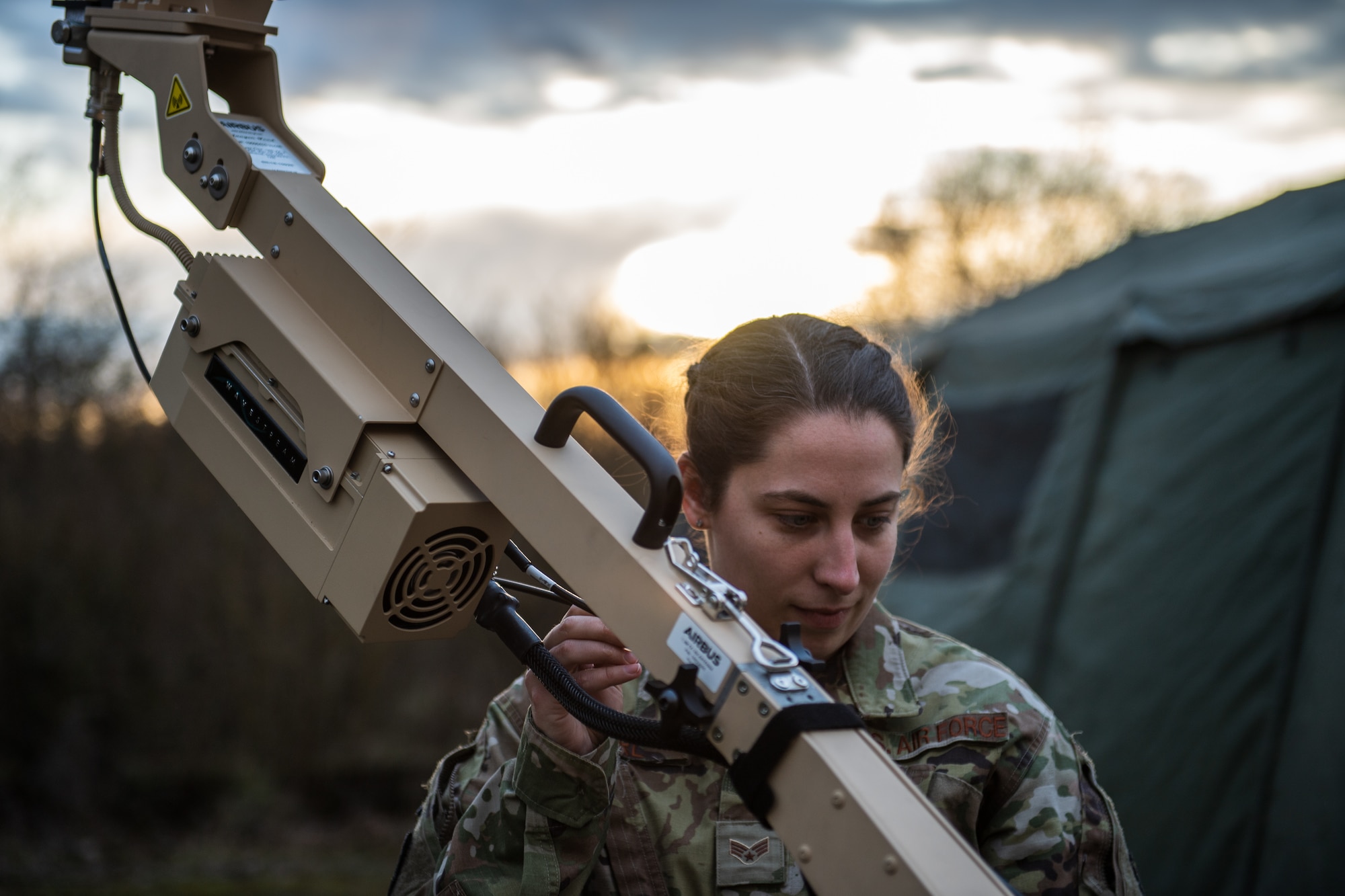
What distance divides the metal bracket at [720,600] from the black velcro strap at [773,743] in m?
0.06

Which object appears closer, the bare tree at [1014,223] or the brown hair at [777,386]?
the brown hair at [777,386]

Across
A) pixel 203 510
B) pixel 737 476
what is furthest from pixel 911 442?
pixel 203 510

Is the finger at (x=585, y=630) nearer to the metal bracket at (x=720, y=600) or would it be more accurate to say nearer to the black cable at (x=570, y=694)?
the black cable at (x=570, y=694)

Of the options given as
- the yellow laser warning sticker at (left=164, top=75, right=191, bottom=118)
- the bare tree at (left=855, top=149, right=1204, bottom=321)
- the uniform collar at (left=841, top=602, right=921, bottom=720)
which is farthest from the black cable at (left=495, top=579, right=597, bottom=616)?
the bare tree at (left=855, top=149, right=1204, bottom=321)

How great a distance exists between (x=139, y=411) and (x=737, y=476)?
555cm

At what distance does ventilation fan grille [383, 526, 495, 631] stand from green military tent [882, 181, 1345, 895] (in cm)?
296

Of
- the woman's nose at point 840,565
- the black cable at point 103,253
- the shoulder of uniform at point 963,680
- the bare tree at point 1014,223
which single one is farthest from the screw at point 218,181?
the bare tree at point 1014,223

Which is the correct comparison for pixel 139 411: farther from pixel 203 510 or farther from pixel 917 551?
pixel 917 551

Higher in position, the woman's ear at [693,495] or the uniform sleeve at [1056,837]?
the woman's ear at [693,495]

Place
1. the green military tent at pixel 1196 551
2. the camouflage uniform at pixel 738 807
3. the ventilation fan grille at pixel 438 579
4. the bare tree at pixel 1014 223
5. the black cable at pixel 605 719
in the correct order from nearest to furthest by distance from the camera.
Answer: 1. the black cable at pixel 605 719
2. the ventilation fan grille at pixel 438 579
3. the camouflage uniform at pixel 738 807
4. the green military tent at pixel 1196 551
5. the bare tree at pixel 1014 223

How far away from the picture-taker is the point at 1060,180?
13.2m

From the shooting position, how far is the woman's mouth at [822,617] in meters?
1.70

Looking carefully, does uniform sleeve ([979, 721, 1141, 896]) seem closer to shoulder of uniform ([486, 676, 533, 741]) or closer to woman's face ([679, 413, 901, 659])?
woman's face ([679, 413, 901, 659])

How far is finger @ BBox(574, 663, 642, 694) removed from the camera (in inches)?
54.1
